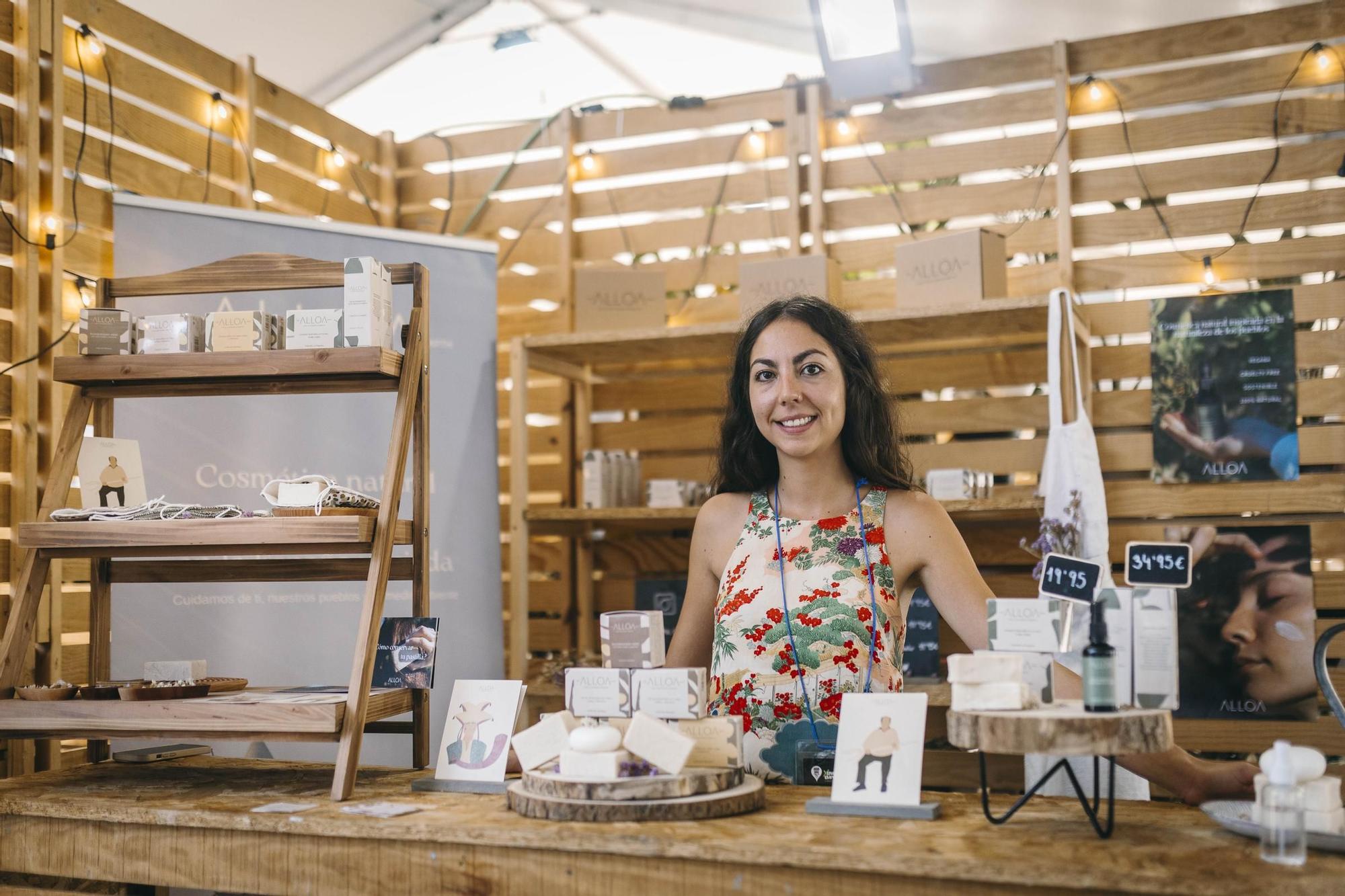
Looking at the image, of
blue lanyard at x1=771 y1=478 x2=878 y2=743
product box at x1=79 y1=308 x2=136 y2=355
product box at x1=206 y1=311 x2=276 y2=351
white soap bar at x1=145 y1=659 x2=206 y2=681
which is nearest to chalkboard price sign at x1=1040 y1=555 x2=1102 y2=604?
blue lanyard at x1=771 y1=478 x2=878 y2=743

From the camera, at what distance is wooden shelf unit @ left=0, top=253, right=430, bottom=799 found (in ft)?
6.12

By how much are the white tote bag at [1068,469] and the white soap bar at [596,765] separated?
1.77m

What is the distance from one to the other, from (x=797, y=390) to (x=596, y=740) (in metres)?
0.88

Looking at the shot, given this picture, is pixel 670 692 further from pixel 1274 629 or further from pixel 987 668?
pixel 1274 629

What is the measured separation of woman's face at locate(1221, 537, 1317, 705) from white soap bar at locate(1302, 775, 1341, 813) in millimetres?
2140

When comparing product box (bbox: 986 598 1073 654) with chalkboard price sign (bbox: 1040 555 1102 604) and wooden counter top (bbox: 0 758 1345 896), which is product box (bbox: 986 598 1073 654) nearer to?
chalkboard price sign (bbox: 1040 555 1102 604)

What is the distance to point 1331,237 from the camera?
11.4 ft

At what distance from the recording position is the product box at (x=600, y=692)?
5.67ft

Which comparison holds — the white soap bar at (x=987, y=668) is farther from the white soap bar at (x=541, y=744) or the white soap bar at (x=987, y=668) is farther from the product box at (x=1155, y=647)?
the white soap bar at (x=541, y=744)

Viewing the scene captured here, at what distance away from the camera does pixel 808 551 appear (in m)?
2.30

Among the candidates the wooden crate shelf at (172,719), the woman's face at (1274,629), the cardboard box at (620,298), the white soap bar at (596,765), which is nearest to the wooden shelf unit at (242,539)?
the wooden crate shelf at (172,719)

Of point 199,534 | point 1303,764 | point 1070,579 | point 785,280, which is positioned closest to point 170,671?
point 199,534

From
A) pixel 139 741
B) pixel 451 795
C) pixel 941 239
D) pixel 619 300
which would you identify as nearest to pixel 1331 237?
pixel 941 239

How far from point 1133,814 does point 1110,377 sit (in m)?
2.25
